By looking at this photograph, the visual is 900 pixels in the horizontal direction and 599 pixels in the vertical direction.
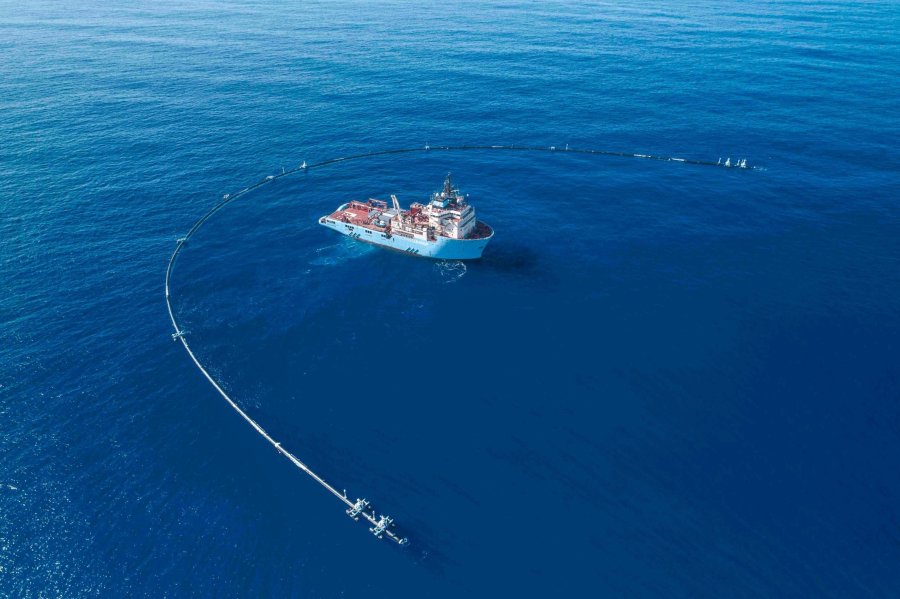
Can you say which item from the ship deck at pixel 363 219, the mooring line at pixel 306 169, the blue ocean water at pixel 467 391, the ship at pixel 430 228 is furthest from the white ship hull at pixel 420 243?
the mooring line at pixel 306 169

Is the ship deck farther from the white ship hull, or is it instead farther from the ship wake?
the ship wake

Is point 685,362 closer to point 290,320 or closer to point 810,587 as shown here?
point 810,587

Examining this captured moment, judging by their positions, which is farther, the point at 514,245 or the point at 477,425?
the point at 514,245

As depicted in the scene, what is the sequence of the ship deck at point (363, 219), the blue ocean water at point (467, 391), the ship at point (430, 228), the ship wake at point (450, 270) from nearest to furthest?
the blue ocean water at point (467, 391), the ship wake at point (450, 270), the ship at point (430, 228), the ship deck at point (363, 219)

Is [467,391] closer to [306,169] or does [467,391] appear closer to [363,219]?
[363,219]

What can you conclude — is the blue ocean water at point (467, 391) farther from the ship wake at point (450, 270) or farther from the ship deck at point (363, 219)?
the ship deck at point (363, 219)

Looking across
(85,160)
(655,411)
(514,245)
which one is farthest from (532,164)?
(85,160)

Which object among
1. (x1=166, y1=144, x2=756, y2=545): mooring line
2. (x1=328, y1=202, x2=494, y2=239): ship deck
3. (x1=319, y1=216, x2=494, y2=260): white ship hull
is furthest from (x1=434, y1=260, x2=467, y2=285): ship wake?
(x1=166, y1=144, x2=756, y2=545): mooring line

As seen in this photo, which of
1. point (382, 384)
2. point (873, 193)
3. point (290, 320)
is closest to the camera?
point (382, 384)

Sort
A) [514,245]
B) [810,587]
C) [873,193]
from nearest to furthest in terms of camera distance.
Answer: [810,587] → [514,245] → [873,193]
